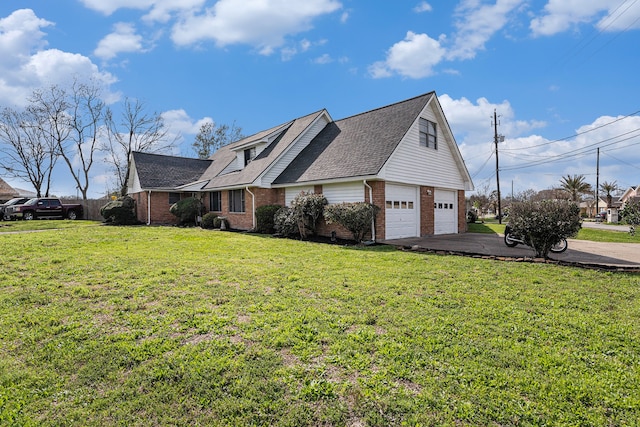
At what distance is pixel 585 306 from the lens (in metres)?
4.96

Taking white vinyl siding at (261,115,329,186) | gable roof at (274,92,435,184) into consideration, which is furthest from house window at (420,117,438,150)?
white vinyl siding at (261,115,329,186)

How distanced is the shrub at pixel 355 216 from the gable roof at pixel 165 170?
14.6 metres

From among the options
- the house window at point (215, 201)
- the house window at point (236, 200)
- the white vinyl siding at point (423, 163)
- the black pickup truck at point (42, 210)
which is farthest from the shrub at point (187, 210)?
the white vinyl siding at point (423, 163)

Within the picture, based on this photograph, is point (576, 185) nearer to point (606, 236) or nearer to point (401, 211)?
point (606, 236)

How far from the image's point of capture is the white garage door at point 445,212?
53.1ft

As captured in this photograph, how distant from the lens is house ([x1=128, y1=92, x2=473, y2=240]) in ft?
43.1

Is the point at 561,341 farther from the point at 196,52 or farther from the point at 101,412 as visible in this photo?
the point at 196,52

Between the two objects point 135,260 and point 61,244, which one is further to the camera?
point 61,244

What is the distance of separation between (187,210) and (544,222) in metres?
18.5

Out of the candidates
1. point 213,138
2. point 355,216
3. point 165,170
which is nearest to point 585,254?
point 355,216

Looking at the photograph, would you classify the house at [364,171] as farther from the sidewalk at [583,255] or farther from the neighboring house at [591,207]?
the neighboring house at [591,207]

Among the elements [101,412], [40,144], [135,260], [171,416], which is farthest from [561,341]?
[40,144]

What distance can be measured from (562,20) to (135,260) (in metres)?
17.5

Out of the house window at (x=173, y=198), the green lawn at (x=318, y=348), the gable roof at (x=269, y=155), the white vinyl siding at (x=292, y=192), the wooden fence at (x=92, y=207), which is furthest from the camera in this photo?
the wooden fence at (x=92, y=207)
